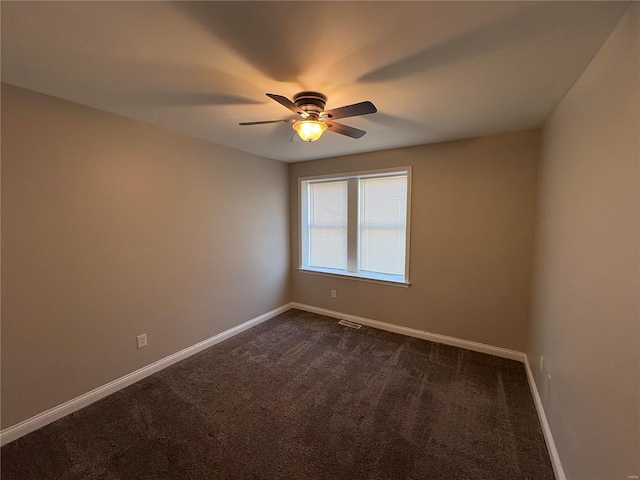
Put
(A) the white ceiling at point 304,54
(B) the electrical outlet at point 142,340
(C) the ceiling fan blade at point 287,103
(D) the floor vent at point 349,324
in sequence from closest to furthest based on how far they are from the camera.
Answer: (A) the white ceiling at point 304,54 < (C) the ceiling fan blade at point 287,103 < (B) the electrical outlet at point 142,340 < (D) the floor vent at point 349,324

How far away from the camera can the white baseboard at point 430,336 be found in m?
2.84

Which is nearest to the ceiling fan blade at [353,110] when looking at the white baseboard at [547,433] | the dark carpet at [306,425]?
the dark carpet at [306,425]

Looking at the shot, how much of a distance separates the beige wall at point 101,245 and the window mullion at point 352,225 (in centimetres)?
147

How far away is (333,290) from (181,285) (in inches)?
81.1

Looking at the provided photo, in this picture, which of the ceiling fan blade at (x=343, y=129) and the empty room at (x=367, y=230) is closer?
the empty room at (x=367, y=230)

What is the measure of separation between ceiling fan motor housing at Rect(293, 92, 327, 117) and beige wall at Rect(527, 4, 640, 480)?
1.44 meters

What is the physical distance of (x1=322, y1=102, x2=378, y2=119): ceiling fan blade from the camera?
1529 millimetres

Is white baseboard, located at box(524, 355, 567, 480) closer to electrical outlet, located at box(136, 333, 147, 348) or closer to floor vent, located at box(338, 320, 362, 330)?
floor vent, located at box(338, 320, 362, 330)

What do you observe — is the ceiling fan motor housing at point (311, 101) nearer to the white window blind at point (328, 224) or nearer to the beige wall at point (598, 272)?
the beige wall at point (598, 272)

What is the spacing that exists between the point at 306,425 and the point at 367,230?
2.46 m

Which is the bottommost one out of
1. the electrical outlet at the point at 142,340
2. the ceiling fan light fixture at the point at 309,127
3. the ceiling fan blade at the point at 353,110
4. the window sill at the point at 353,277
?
the electrical outlet at the point at 142,340

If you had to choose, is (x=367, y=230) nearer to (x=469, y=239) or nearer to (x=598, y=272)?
(x=469, y=239)

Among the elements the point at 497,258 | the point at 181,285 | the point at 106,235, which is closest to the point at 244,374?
the point at 181,285

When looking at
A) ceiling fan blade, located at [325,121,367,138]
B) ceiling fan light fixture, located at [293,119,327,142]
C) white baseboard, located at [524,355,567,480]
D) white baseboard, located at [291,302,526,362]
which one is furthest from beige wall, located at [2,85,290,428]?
white baseboard, located at [524,355,567,480]
